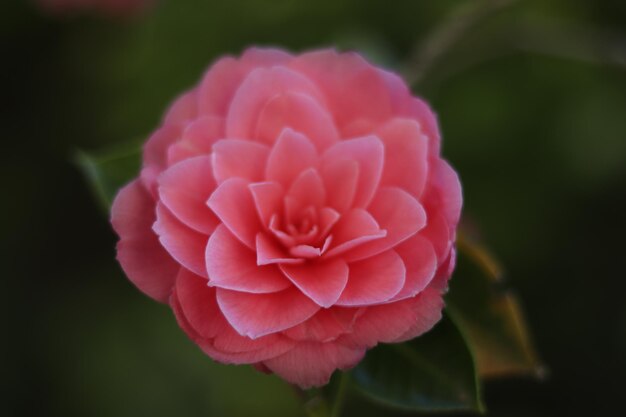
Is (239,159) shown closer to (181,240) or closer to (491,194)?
(181,240)

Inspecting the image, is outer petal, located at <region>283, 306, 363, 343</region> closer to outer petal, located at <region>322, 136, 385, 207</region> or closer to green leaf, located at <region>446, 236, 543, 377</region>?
outer petal, located at <region>322, 136, 385, 207</region>

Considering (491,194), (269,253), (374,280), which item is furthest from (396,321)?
(491,194)

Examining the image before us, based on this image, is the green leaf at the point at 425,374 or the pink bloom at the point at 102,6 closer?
the green leaf at the point at 425,374

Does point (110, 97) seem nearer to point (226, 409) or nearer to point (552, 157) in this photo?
point (226, 409)

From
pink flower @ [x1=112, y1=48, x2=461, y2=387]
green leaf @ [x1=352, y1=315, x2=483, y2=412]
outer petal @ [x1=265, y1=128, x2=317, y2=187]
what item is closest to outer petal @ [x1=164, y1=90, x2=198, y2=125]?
pink flower @ [x1=112, y1=48, x2=461, y2=387]

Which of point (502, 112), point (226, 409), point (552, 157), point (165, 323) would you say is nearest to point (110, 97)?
point (165, 323)

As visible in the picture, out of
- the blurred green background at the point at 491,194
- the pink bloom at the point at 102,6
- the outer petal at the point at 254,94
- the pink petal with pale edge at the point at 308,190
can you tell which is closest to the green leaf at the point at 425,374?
the pink petal with pale edge at the point at 308,190

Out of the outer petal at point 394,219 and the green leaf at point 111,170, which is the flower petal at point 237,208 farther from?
the green leaf at point 111,170
